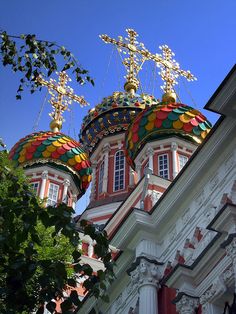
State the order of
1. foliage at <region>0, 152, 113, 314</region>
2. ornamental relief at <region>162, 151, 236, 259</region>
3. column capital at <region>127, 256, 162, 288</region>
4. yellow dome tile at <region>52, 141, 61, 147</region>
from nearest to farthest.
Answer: foliage at <region>0, 152, 113, 314</region>
ornamental relief at <region>162, 151, 236, 259</region>
column capital at <region>127, 256, 162, 288</region>
yellow dome tile at <region>52, 141, 61, 147</region>

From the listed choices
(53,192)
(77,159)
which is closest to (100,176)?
(77,159)

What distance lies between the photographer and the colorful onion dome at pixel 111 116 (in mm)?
27641

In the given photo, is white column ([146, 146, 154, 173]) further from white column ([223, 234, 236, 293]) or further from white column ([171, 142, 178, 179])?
white column ([223, 234, 236, 293])

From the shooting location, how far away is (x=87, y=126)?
28.2m

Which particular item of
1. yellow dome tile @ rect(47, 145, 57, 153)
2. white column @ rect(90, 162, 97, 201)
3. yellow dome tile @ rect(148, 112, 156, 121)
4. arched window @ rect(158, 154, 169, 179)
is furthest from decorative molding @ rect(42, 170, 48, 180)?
yellow dome tile @ rect(148, 112, 156, 121)

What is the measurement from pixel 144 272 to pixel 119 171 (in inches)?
557

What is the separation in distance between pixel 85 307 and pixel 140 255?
259cm

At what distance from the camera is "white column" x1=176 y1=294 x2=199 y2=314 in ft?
34.0

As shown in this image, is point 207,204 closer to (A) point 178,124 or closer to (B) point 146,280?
(B) point 146,280

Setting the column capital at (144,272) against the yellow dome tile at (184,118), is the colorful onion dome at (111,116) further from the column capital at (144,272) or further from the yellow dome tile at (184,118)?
the column capital at (144,272)

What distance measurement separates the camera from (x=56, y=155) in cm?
2491

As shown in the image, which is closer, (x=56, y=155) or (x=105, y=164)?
(x=56, y=155)

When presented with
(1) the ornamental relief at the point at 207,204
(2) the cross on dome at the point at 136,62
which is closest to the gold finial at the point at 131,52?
(2) the cross on dome at the point at 136,62

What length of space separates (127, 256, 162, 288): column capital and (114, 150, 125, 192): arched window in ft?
42.2
